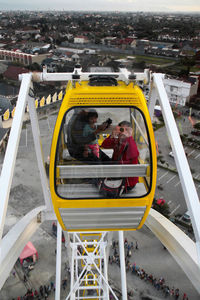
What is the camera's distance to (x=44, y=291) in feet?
37.2

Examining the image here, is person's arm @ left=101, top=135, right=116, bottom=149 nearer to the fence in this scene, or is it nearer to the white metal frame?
the white metal frame

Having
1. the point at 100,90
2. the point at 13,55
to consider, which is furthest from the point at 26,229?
the point at 13,55

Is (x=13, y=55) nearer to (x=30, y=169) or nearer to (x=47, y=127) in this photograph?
(x=47, y=127)

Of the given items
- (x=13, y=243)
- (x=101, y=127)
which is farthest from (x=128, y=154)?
(x=13, y=243)

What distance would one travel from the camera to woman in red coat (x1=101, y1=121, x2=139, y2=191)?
3754mm

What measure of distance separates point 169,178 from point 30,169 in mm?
10485

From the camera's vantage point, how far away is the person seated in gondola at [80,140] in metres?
3.72

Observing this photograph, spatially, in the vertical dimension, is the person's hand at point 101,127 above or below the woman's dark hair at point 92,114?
below

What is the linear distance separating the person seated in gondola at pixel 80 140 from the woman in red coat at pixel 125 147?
0.19 m

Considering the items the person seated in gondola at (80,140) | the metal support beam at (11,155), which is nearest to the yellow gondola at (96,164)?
the person seated in gondola at (80,140)

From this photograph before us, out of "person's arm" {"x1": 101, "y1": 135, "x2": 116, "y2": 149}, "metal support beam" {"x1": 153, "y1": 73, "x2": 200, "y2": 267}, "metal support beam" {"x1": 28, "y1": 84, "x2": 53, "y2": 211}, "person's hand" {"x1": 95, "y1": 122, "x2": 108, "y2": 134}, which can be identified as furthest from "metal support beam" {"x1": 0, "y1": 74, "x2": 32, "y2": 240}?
"metal support beam" {"x1": 153, "y1": 73, "x2": 200, "y2": 267}

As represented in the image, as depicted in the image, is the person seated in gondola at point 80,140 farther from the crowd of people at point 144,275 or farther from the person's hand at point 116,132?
the crowd of people at point 144,275

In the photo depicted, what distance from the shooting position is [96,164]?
145 inches

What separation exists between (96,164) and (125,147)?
0.49 meters
